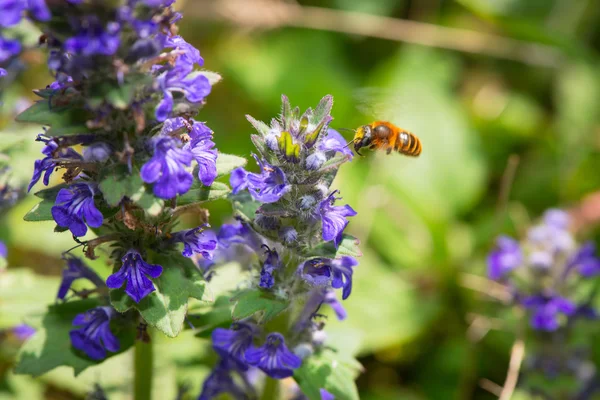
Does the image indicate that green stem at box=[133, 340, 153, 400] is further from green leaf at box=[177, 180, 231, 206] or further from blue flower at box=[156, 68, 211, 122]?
A: blue flower at box=[156, 68, 211, 122]

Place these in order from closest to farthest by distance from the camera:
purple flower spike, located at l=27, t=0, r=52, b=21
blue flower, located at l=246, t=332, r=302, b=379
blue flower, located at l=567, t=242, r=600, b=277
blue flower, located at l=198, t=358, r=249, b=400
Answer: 1. purple flower spike, located at l=27, t=0, r=52, b=21
2. blue flower, located at l=246, t=332, r=302, b=379
3. blue flower, located at l=198, t=358, r=249, b=400
4. blue flower, located at l=567, t=242, r=600, b=277

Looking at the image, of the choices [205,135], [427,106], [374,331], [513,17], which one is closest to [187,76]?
[205,135]

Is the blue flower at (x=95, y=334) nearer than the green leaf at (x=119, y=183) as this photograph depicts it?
No

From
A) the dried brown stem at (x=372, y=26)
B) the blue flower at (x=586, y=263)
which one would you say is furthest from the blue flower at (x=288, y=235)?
the dried brown stem at (x=372, y=26)

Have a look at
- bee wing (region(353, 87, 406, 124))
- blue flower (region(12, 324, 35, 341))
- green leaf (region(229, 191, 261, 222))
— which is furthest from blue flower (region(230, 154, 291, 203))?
blue flower (region(12, 324, 35, 341))

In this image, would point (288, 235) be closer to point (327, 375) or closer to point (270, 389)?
point (327, 375)

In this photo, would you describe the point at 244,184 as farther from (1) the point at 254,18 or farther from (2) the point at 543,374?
(1) the point at 254,18

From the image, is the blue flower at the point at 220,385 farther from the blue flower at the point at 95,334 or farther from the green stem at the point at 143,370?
the blue flower at the point at 95,334
